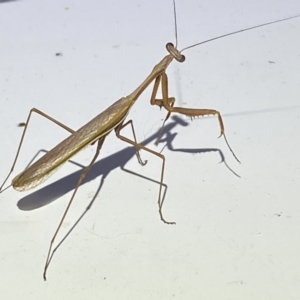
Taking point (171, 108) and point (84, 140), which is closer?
point (84, 140)

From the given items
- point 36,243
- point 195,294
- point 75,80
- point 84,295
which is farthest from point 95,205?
point 75,80

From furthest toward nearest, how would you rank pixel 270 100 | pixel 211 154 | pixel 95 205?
pixel 270 100 → pixel 211 154 → pixel 95 205

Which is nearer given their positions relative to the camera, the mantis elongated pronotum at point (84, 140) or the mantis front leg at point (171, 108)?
the mantis elongated pronotum at point (84, 140)

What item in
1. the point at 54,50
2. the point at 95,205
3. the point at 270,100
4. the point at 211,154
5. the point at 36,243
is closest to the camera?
the point at 36,243

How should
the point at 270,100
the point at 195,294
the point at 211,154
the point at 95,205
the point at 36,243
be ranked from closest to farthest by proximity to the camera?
the point at 195,294
the point at 36,243
the point at 95,205
the point at 211,154
the point at 270,100

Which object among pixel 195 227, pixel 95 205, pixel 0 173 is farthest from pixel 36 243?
pixel 195 227

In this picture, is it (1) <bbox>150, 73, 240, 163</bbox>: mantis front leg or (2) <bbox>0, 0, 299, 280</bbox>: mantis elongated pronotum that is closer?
(2) <bbox>0, 0, 299, 280</bbox>: mantis elongated pronotum

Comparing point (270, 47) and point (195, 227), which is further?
point (270, 47)

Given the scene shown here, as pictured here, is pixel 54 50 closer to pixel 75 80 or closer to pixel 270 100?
pixel 75 80

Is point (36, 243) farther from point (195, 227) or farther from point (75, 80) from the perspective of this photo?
point (75, 80)

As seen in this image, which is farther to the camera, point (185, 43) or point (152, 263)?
point (185, 43)
